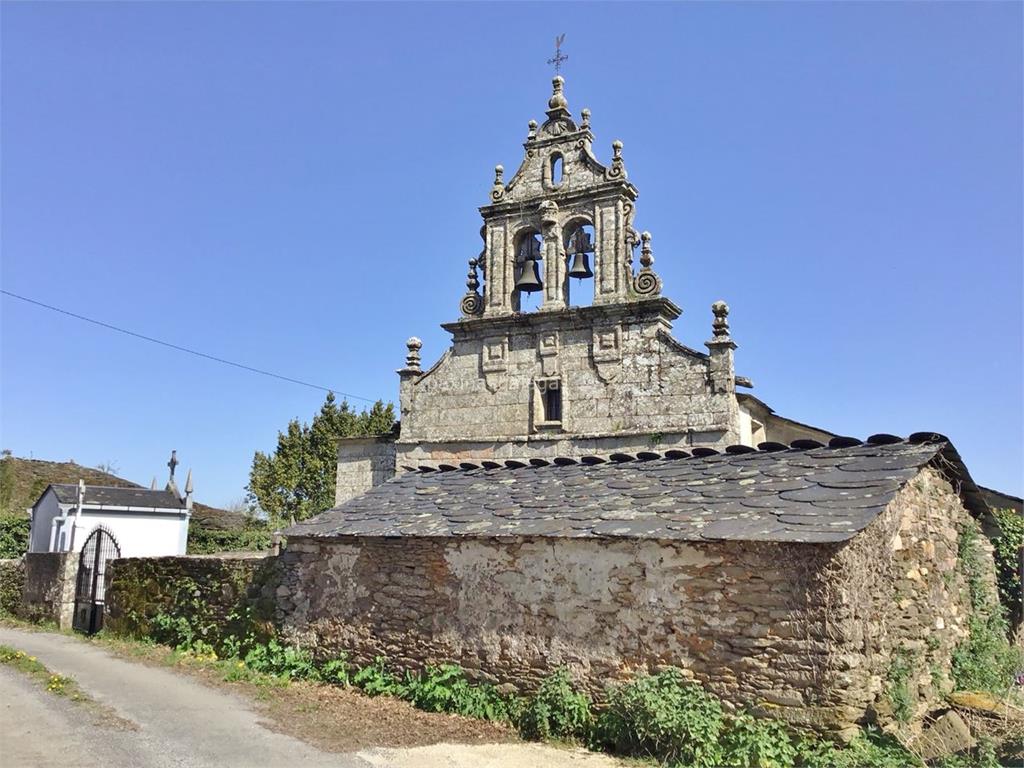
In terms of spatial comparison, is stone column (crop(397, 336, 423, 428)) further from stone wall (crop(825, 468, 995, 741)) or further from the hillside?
the hillside

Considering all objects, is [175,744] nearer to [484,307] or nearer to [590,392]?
[590,392]

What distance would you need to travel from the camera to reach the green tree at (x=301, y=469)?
111ft

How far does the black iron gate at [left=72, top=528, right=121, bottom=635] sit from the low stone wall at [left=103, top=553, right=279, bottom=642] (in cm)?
77

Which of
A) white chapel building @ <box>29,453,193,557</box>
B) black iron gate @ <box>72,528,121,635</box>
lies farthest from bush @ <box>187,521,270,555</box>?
black iron gate @ <box>72,528,121,635</box>

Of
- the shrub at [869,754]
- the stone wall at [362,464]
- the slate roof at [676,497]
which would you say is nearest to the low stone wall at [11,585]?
the stone wall at [362,464]

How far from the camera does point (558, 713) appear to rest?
8203 mm

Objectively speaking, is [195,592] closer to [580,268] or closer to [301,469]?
[580,268]

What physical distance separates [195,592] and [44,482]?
1032 inches

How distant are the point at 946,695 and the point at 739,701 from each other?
8.34 feet

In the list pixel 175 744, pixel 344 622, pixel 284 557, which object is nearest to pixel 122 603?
pixel 284 557

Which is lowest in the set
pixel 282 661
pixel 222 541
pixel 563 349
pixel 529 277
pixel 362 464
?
pixel 282 661

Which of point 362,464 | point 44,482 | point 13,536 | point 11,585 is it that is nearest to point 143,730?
point 362,464

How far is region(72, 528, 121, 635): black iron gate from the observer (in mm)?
15070

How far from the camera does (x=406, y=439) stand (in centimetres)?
1897
